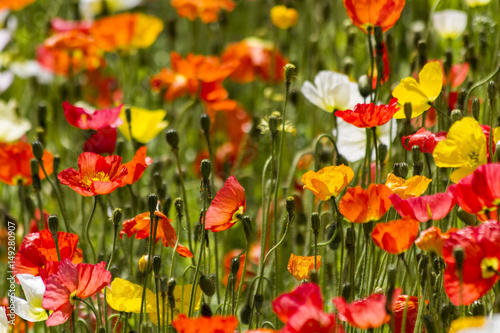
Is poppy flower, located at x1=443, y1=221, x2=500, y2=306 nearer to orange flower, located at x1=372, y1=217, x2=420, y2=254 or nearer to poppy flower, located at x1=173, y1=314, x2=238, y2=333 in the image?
orange flower, located at x1=372, y1=217, x2=420, y2=254

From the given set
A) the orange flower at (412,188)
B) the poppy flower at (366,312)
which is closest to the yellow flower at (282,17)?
the orange flower at (412,188)

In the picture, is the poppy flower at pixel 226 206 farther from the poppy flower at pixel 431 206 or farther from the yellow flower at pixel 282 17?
the yellow flower at pixel 282 17

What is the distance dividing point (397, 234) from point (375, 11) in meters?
0.59

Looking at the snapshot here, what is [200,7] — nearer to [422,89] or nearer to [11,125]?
[11,125]

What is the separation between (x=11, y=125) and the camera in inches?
83.8

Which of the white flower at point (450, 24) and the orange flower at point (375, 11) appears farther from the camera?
the white flower at point (450, 24)

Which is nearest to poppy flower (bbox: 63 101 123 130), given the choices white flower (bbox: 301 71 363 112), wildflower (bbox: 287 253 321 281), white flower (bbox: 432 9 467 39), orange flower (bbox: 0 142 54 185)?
orange flower (bbox: 0 142 54 185)

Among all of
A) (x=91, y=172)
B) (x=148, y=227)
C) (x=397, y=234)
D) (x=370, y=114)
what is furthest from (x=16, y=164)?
(x=397, y=234)

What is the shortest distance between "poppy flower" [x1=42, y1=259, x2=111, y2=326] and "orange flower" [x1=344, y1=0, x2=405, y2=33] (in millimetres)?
751

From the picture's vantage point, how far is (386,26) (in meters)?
1.48

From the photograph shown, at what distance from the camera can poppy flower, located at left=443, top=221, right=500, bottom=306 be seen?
3.36 ft

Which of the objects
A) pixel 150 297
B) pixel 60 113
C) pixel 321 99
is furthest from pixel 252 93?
pixel 150 297

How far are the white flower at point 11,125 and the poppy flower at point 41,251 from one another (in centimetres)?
84

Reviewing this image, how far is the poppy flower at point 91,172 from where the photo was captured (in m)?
1.31
